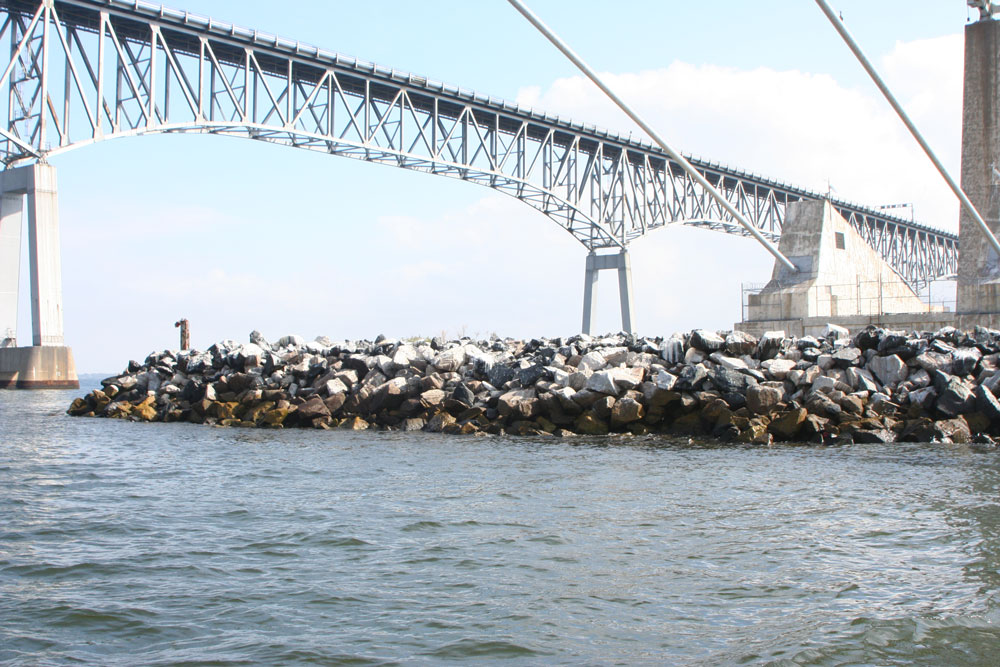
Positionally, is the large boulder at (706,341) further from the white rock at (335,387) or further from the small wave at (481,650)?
the small wave at (481,650)

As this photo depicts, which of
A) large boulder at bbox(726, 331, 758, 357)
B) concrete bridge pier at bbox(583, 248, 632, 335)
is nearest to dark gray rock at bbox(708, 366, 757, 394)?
large boulder at bbox(726, 331, 758, 357)

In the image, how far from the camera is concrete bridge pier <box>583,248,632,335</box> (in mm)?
55125

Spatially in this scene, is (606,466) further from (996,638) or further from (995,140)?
(995,140)

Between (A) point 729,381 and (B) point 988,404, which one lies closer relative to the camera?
(B) point 988,404

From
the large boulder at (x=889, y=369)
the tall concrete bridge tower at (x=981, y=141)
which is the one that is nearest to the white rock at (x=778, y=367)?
the large boulder at (x=889, y=369)

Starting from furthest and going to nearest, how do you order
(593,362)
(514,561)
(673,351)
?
(593,362), (673,351), (514,561)

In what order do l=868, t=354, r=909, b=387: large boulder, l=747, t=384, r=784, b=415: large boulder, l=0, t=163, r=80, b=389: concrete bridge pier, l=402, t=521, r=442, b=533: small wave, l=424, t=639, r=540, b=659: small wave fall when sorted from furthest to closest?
l=0, t=163, r=80, b=389: concrete bridge pier < l=868, t=354, r=909, b=387: large boulder < l=747, t=384, r=784, b=415: large boulder < l=402, t=521, r=442, b=533: small wave < l=424, t=639, r=540, b=659: small wave

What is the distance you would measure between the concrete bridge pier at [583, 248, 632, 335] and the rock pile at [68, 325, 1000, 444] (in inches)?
1282

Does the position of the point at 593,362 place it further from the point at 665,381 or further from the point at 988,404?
the point at 988,404

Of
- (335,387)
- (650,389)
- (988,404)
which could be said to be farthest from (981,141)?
(335,387)

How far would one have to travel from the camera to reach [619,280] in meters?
55.9

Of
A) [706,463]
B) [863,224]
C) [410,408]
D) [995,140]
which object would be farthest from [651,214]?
[706,463]

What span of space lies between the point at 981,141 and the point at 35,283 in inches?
1266

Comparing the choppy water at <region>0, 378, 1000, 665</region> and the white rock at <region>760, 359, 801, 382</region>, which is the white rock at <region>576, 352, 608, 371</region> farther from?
the choppy water at <region>0, 378, 1000, 665</region>
